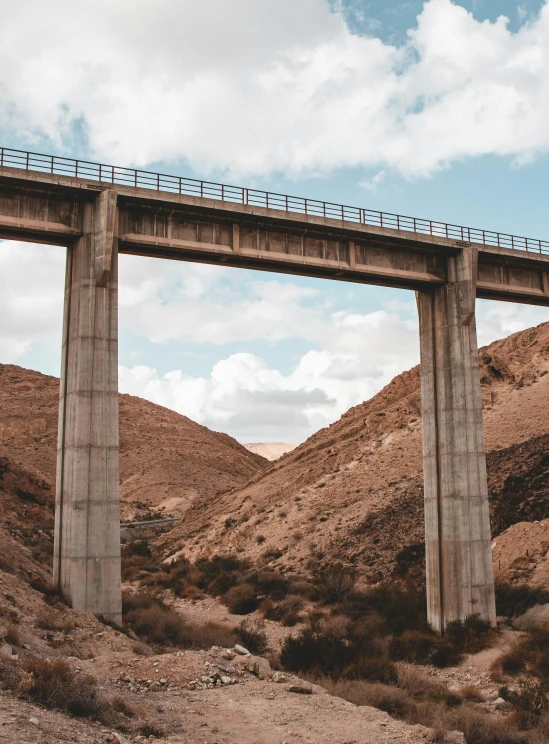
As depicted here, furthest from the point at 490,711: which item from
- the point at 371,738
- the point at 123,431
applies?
the point at 123,431

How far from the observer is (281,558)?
4047cm

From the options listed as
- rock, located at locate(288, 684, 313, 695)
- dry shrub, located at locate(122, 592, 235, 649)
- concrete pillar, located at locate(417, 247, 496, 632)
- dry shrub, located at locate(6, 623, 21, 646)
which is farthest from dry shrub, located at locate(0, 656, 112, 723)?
concrete pillar, located at locate(417, 247, 496, 632)

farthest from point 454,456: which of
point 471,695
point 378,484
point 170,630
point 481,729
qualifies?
point 378,484

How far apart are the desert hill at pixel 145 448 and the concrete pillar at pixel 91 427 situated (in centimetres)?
4838

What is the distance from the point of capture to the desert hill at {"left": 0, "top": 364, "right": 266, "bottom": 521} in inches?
3258

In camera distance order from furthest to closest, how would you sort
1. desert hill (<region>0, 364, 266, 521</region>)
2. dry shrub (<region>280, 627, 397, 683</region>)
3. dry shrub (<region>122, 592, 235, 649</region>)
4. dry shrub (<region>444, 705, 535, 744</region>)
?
desert hill (<region>0, 364, 266, 521</region>)
dry shrub (<region>122, 592, 235, 649</region>)
dry shrub (<region>280, 627, 397, 683</region>)
dry shrub (<region>444, 705, 535, 744</region>)

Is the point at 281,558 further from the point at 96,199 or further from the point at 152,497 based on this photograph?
the point at 152,497

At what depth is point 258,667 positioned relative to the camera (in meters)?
18.4

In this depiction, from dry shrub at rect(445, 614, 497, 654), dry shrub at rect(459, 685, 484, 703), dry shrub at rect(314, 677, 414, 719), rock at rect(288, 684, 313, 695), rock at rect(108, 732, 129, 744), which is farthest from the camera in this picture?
dry shrub at rect(445, 614, 497, 654)

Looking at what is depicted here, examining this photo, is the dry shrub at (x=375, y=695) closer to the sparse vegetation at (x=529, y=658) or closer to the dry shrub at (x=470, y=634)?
the sparse vegetation at (x=529, y=658)

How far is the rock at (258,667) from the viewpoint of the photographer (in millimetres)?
18250

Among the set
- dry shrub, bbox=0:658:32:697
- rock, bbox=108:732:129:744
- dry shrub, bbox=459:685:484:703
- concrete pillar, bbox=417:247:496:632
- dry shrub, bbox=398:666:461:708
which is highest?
concrete pillar, bbox=417:247:496:632

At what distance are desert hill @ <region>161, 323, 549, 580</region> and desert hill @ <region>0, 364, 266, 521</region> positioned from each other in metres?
17.3

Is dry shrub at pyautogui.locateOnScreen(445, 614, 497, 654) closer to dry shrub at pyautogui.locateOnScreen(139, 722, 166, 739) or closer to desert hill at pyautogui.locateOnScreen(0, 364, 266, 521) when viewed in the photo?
dry shrub at pyautogui.locateOnScreen(139, 722, 166, 739)
